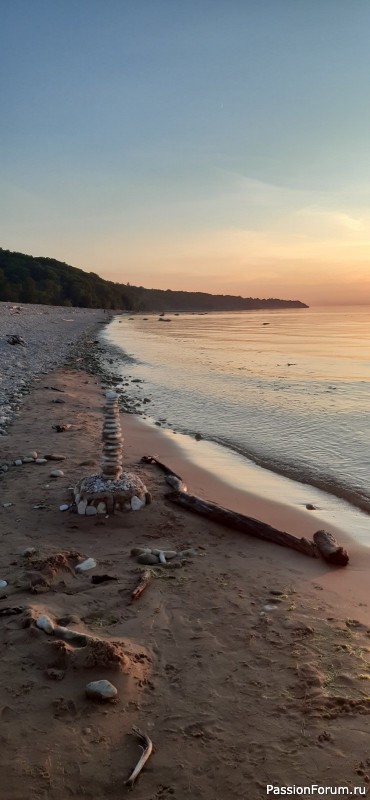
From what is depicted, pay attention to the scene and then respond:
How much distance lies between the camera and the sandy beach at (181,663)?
3062 millimetres

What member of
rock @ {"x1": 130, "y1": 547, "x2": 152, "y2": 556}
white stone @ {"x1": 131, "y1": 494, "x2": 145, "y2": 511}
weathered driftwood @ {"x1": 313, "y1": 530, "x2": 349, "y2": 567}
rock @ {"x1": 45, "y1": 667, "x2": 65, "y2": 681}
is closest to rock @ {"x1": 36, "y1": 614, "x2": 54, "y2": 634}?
rock @ {"x1": 45, "y1": 667, "x2": 65, "y2": 681}

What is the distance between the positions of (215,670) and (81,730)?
44.8 inches

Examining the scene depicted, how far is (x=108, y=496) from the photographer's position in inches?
277

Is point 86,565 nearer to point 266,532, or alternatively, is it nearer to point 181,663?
point 181,663

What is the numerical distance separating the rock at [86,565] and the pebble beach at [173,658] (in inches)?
0.5

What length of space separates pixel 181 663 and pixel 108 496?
3.24 m

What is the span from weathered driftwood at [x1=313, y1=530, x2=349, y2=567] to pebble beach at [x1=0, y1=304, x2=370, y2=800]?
0.54 ft

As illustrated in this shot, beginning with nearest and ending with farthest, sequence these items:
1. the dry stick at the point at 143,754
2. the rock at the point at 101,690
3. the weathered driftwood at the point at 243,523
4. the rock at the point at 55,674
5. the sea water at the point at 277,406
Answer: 1. the dry stick at the point at 143,754
2. the rock at the point at 101,690
3. the rock at the point at 55,674
4. the weathered driftwood at the point at 243,523
5. the sea water at the point at 277,406

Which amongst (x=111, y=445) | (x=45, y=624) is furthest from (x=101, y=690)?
(x=111, y=445)

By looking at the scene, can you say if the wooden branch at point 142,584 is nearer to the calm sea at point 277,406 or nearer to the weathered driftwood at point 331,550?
the weathered driftwood at point 331,550

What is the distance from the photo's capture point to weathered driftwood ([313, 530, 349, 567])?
20.0 feet

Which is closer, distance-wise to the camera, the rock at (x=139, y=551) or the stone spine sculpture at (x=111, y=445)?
the rock at (x=139, y=551)

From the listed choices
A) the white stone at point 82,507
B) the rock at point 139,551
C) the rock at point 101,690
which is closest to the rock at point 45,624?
the rock at point 101,690

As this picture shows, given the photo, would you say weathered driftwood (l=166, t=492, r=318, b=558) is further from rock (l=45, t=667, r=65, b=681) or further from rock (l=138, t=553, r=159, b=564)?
rock (l=45, t=667, r=65, b=681)
